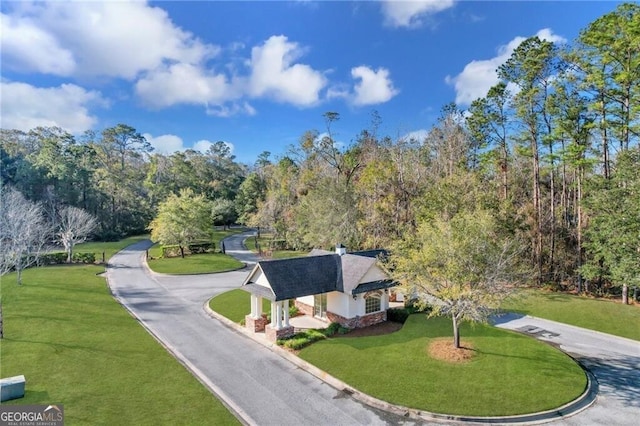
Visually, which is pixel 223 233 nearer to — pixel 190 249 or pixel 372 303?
pixel 190 249

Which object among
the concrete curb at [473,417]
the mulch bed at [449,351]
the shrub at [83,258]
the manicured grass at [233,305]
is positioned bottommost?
the concrete curb at [473,417]

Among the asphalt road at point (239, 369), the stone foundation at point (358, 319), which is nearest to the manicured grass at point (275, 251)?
the asphalt road at point (239, 369)

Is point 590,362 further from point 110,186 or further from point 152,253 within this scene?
point 110,186

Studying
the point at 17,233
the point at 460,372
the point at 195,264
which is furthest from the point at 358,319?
the point at 17,233

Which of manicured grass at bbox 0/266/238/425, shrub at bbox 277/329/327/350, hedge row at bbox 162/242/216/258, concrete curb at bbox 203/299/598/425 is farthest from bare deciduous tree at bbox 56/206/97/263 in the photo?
concrete curb at bbox 203/299/598/425

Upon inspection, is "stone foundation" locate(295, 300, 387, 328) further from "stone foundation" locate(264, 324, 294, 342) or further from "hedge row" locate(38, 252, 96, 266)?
"hedge row" locate(38, 252, 96, 266)

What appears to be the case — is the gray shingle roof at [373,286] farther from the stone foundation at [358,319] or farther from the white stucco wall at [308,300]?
the white stucco wall at [308,300]

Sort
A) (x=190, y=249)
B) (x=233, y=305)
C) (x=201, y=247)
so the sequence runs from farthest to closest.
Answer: (x=201, y=247) < (x=190, y=249) < (x=233, y=305)
